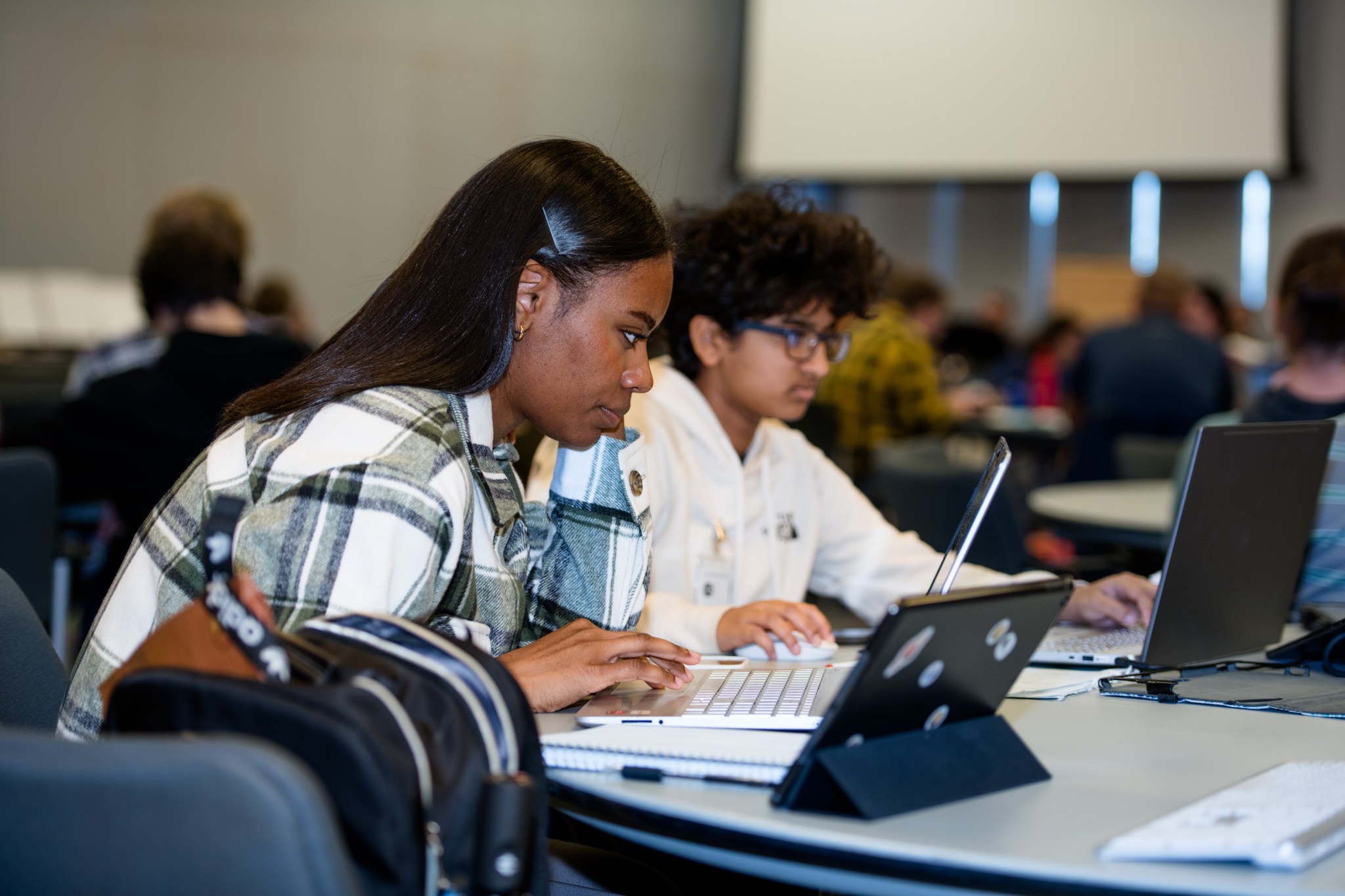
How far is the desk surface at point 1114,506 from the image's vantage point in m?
3.00

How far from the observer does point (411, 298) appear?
1.29m

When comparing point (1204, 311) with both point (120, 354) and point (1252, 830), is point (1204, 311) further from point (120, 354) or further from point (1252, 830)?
point (1252, 830)

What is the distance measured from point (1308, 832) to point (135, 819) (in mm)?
762

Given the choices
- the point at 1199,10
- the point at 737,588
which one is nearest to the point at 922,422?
the point at 737,588

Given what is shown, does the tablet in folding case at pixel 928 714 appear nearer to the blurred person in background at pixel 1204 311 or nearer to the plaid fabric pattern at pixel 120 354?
the plaid fabric pattern at pixel 120 354

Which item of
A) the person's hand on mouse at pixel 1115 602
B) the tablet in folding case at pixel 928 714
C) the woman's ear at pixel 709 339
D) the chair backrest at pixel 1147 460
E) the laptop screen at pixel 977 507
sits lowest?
the chair backrest at pixel 1147 460

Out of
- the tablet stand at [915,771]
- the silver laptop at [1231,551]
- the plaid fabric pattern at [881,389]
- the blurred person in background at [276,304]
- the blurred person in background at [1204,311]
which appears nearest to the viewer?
the tablet stand at [915,771]

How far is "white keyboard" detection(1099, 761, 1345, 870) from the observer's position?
85 cm

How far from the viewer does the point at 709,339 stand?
210 centimetres

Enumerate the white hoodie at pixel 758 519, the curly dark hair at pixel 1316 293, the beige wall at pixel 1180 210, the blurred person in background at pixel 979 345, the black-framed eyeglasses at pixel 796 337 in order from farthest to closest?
the blurred person in background at pixel 979 345
the beige wall at pixel 1180 210
the curly dark hair at pixel 1316 293
the black-framed eyeglasses at pixel 796 337
the white hoodie at pixel 758 519

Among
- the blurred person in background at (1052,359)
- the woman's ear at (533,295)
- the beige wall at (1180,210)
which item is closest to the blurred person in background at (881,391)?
the woman's ear at (533,295)

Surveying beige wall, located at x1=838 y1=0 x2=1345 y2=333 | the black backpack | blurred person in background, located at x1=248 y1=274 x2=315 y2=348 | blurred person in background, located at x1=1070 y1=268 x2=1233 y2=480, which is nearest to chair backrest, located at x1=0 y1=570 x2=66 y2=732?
the black backpack

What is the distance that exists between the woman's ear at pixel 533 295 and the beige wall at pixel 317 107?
21.2 ft

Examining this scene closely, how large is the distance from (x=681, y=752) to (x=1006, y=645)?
28 centimetres
